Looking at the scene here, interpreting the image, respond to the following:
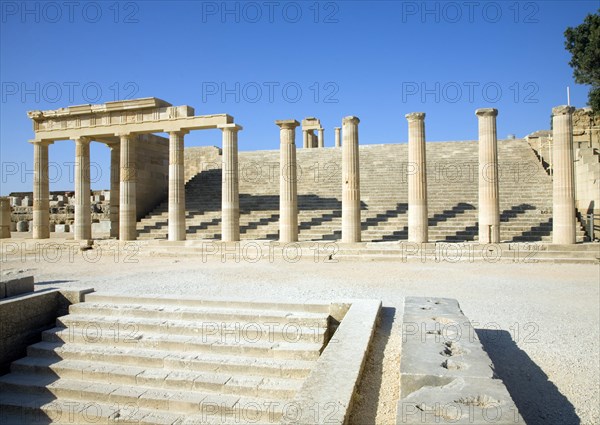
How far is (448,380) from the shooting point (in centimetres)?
415

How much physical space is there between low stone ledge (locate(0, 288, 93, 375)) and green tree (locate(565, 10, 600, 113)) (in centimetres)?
3016

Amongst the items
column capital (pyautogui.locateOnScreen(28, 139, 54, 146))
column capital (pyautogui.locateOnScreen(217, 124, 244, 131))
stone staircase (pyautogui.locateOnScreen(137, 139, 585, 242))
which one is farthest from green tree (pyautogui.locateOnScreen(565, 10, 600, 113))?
column capital (pyautogui.locateOnScreen(28, 139, 54, 146))

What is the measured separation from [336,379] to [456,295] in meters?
6.00

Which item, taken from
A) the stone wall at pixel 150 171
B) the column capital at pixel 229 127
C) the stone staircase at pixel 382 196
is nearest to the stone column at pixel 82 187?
the stone staircase at pixel 382 196

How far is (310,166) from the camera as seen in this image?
96.4 ft

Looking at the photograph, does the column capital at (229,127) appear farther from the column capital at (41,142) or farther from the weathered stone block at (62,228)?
the weathered stone block at (62,228)

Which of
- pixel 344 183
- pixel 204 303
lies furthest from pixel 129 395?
pixel 344 183

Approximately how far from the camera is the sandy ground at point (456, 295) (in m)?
5.23

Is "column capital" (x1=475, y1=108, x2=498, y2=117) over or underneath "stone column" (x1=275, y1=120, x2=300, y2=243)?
over

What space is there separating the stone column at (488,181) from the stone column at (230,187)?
10.2 meters

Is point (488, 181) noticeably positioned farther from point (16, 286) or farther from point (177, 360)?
point (16, 286)

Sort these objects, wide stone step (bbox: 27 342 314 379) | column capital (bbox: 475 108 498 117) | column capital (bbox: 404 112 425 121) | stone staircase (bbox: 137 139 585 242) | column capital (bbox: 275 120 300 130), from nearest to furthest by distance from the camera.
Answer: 1. wide stone step (bbox: 27 342 314 379)
2. column capital (bbox: 475 108 498 117)
3. column capital (bbox: 404 112 425 121)
4. column capital (bbox: 275 120 300 130)
5. stone staircase (bbox: 137 139 585 242)

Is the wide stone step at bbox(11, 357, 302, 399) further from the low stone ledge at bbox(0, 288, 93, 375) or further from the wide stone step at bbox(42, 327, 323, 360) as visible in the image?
the wide stone step at bbox(42, 327, 323, 360)

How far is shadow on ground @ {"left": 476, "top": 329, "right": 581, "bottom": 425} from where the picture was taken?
484 cm
